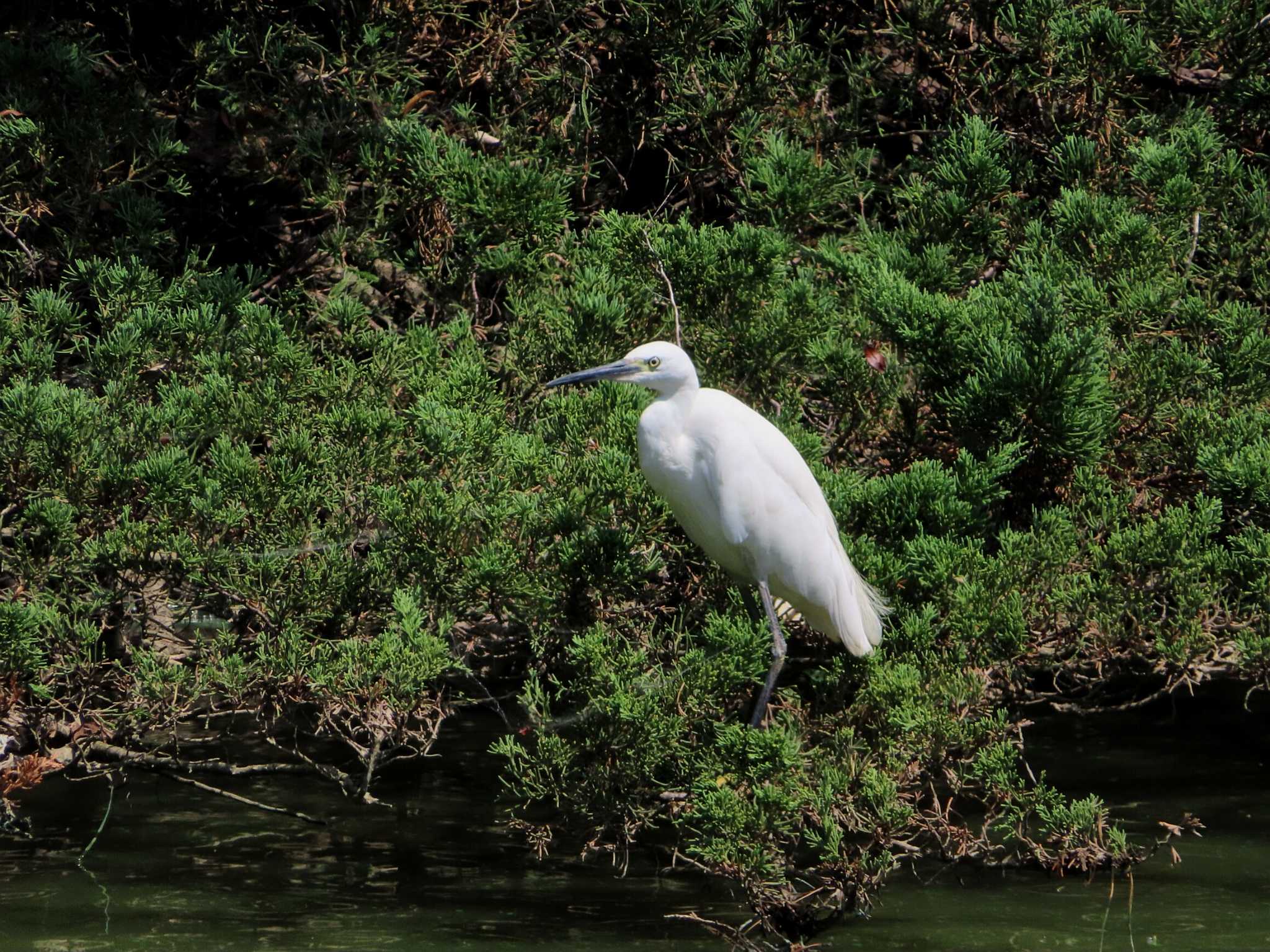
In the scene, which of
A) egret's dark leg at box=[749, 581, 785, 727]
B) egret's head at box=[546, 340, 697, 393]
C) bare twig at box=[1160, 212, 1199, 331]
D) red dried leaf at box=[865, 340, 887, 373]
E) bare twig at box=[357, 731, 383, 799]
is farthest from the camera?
bare twig at box=[1160, 212, 1199, 331]

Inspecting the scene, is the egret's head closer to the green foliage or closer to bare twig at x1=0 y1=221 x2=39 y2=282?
the green foliage

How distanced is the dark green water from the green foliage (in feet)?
0.92

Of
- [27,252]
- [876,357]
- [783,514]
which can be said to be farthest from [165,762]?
[876,357]

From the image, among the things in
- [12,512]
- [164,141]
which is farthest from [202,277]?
[12,512]

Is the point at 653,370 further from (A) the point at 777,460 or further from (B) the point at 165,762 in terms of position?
(B) the point at 165,762

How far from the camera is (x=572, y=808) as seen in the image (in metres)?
3.77

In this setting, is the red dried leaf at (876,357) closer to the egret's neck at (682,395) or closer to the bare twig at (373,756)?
the egret's neck at (682,395)

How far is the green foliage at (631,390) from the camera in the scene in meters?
3.82

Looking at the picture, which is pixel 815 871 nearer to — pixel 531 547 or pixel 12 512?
pixel 531 547

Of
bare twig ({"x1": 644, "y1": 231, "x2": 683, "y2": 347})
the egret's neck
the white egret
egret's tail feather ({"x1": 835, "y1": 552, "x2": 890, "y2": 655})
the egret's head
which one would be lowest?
egret's tail feather ({"x1": 835, "y1": 552, "x2": 890, "y2": 655})

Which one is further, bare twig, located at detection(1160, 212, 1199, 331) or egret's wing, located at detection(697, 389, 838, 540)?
bare twig, located at detection(1160, 212, 1199, 331)

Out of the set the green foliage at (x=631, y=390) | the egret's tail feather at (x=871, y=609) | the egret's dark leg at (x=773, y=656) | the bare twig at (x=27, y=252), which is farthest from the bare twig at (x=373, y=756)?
the bare twig at (x=27, y=252)

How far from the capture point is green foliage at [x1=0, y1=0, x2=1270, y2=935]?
3818 millimetres

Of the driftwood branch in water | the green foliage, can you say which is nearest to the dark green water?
the green foliage
